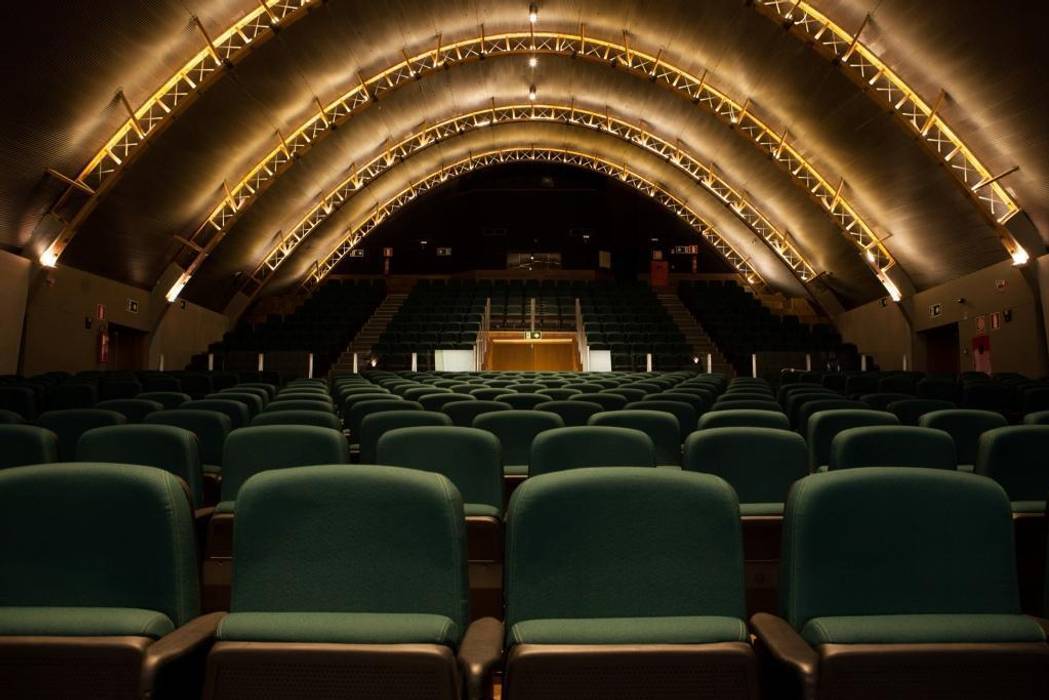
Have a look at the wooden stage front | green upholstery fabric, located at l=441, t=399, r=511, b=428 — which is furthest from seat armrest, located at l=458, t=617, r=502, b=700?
the wooden stage front

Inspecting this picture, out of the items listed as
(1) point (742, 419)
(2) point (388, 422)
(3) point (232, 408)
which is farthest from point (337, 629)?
(3) point (232, 408)

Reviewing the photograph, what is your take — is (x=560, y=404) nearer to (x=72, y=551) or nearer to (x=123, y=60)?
(x=72, y=551)

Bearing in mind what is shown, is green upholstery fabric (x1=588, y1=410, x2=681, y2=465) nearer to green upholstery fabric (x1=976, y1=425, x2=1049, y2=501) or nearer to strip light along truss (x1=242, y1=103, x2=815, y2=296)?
green upholstery fabric (x1=976, y1=425, x2=1049, y2=501)

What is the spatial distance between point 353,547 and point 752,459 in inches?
95.1

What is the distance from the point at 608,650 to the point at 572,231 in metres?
35.8

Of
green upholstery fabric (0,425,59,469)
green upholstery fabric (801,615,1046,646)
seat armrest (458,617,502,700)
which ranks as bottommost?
seat armrest (458,617,502,700)

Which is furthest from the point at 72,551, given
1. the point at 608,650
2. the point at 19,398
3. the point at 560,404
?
the point at 19,398

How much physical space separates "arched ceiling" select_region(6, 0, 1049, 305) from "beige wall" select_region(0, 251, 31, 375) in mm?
470

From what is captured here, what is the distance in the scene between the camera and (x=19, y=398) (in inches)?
328

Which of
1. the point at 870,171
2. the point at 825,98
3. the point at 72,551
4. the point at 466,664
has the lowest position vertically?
the point at 466,664

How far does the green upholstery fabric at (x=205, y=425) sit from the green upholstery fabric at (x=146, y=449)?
1469 millimetres

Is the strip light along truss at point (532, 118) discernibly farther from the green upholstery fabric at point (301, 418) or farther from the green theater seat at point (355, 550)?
the green theater seat at point (355, 550)

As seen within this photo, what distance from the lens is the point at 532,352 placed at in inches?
981

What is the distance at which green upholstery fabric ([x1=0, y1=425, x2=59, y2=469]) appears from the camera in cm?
381
